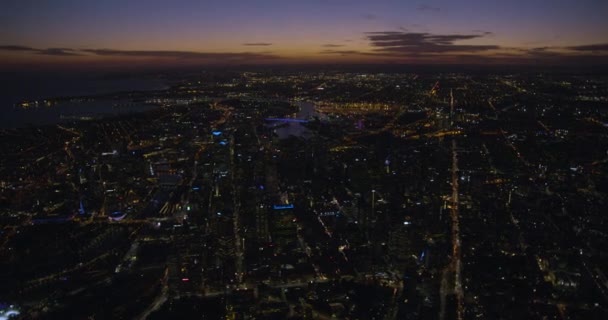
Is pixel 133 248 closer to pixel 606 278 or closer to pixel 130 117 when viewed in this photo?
pixel 606 278

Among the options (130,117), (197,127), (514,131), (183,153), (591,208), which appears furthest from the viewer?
(130,117)

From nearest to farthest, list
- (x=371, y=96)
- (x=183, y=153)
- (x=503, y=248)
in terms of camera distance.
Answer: (x=503, y=248) → (x=183, y=153) → (x=371, y=96)

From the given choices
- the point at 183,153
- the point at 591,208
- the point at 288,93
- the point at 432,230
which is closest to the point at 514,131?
the point at 591,208

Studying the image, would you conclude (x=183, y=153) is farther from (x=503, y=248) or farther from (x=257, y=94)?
(x=257, y=94)

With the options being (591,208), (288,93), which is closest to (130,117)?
(288,93)

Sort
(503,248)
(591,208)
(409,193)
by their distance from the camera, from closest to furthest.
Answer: (503,248), (591,208), (409,193)

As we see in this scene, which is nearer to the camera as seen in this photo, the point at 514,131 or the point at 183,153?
the point at 183,153

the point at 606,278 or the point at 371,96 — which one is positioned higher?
the point at 371,96

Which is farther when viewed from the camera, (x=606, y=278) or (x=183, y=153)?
(x=183, y=153)

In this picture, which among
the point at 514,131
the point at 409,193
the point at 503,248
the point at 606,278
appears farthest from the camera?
the point at 514,131
